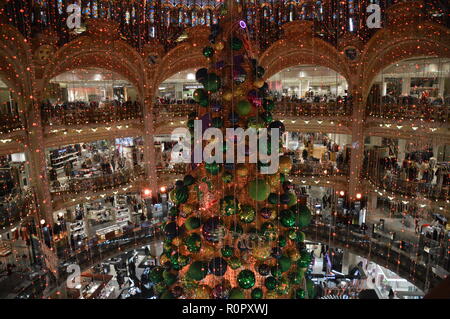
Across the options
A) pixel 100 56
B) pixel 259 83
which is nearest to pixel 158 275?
pixel 259 83

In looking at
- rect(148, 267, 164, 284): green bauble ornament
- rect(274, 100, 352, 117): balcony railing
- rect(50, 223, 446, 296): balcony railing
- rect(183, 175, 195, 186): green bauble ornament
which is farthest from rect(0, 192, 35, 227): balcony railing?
rect(274, 100, 352, 117): balcony railing

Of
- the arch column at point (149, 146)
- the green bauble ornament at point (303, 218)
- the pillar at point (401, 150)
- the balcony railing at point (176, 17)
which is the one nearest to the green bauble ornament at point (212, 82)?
the green bauble ornament at point (303, 218)

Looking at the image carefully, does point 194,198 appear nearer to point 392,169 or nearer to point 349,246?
point 349,246

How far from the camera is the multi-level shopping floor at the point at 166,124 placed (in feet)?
34.8

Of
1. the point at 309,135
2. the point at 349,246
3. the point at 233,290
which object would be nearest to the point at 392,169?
the point at 349,246

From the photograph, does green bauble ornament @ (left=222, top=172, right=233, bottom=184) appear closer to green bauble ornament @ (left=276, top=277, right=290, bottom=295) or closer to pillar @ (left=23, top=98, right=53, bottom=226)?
green bauble ornament @ (left=276, top=277, right=290, bottom=295)

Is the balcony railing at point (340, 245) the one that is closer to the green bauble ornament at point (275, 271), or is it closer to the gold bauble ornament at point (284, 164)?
the green bauble ornament at point (275, 271)

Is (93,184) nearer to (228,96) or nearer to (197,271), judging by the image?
(197,271)

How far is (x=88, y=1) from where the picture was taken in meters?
12.4

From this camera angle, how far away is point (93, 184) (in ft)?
44.0

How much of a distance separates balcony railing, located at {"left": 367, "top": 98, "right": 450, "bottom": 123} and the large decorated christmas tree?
8.66m

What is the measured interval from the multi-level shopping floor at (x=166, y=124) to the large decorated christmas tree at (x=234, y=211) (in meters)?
6.77

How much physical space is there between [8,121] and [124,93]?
876 cm
